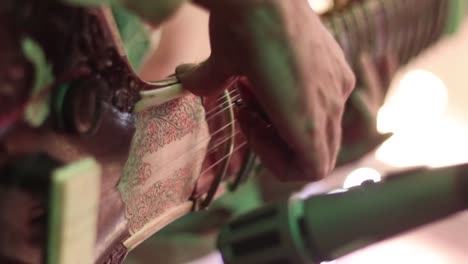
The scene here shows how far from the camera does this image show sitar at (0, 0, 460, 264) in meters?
0.39

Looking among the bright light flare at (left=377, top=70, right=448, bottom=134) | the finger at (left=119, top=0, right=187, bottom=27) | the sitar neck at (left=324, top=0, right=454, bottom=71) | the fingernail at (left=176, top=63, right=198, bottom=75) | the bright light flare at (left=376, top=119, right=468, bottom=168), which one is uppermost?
the finger at (left=119, top=0, right=187, bottom=27)

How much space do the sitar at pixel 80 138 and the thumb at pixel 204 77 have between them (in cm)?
1

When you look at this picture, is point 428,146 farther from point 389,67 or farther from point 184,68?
point 184,68

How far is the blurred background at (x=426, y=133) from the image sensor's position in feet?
4.38

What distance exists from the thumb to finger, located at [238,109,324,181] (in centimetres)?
4

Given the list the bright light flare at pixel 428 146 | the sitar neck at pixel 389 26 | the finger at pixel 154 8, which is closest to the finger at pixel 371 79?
the sitar neck at pixel 389 26

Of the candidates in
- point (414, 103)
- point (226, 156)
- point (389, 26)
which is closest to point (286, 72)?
point (226, 156)

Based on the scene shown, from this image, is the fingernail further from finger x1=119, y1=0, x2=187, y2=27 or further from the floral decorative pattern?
finger x1=119, y1=0, x2=187, y2=27

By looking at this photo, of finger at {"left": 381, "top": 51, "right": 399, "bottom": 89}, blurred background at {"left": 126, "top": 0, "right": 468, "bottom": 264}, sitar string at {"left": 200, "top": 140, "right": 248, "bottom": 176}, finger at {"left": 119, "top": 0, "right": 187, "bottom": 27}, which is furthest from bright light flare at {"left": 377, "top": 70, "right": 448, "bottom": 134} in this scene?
finger at {"left": 119, "top": 0, "right": 187, "bottom": 27}

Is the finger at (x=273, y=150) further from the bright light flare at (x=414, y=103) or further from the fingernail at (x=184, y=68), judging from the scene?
the bright light flare at (x=414, y=103)

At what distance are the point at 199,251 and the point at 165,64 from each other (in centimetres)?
39

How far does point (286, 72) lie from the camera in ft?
1.45

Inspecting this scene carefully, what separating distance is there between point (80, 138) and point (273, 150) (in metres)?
0.17

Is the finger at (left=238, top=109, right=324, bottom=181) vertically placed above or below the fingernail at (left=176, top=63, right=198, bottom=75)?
below
